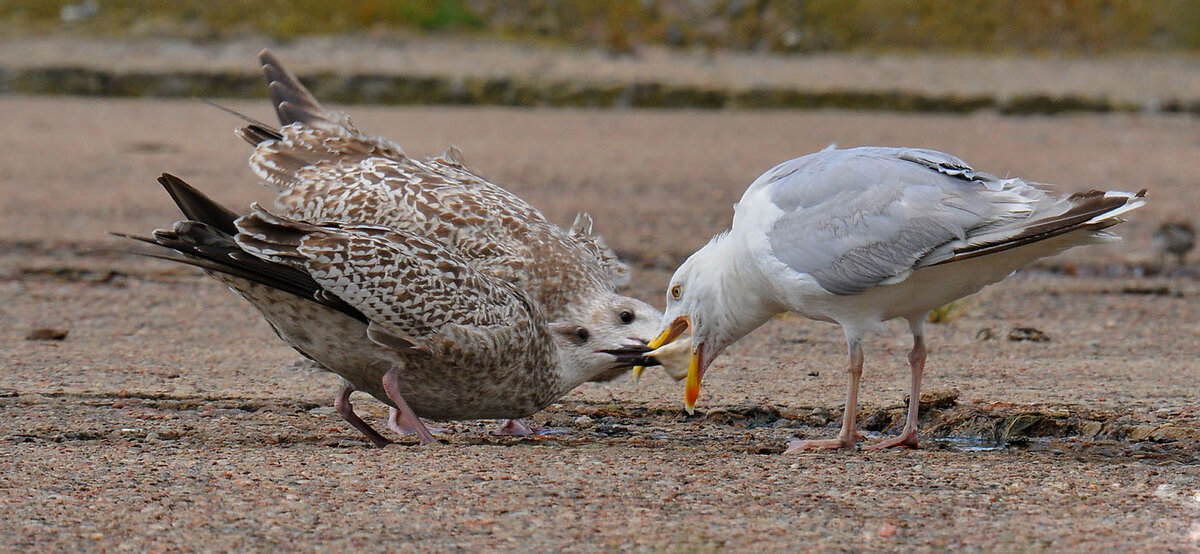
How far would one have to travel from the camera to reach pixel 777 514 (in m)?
→ 4.29

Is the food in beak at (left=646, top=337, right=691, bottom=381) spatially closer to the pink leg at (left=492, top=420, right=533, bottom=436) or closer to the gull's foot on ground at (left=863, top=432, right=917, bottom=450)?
the pink leg at (left=492, top=420, right=533, bottom=436)

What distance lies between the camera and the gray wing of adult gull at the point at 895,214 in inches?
193

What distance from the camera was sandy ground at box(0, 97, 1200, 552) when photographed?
416 cm

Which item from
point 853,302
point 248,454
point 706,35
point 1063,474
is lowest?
point 248,454

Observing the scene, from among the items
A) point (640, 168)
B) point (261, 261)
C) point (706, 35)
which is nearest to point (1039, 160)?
point (640, 168)

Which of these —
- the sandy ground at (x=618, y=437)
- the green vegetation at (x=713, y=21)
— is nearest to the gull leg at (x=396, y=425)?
the sandy ground at (x=618, y=437)

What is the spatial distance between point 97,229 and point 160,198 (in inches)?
50.1

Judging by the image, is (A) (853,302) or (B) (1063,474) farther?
(A) (853,302)

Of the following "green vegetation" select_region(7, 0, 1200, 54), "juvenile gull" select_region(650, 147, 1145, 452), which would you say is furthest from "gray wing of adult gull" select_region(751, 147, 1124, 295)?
"green vegetation" select_region(7, 0, 1200, 54)

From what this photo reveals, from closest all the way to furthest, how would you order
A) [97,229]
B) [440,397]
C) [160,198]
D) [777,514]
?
1. [777,514]
2. [440,397]
3. [97,229]
4. [160,198]

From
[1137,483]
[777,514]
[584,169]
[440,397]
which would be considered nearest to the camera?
[777,514]

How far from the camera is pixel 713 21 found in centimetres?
2078

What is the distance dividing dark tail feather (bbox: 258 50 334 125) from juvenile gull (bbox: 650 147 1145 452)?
6.98 ft

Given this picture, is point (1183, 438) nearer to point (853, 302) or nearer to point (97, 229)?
point (853, 302)
